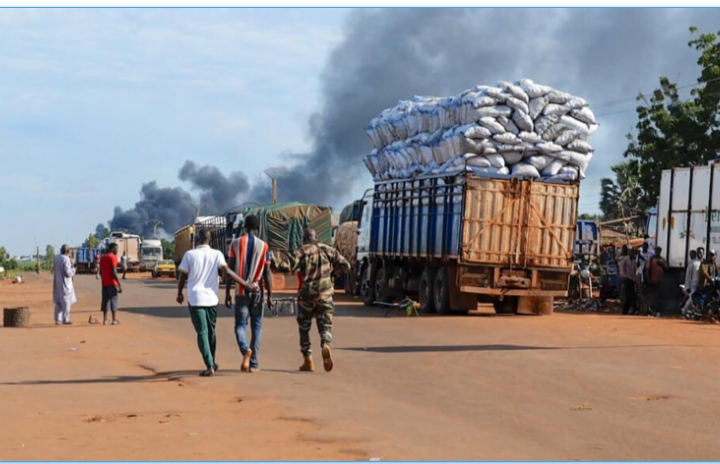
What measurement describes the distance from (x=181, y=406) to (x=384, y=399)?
2001mm

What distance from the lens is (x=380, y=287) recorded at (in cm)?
2773

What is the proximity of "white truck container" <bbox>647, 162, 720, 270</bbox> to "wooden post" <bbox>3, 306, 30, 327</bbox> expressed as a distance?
49.5 feet

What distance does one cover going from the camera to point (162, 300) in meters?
33.9

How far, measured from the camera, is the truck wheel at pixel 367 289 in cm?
2834

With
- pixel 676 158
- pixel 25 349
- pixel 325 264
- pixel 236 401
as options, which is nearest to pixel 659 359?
pixel 325 264

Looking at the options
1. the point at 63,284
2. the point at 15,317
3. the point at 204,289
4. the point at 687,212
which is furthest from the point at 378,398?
the point at 687,212

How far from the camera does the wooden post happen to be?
21938mm

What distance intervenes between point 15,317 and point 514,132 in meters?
11.0

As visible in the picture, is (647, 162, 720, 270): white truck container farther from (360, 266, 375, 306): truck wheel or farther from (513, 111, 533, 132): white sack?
(360, 266, 375, 306): truck wheel

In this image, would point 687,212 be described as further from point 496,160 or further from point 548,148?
point 496,160

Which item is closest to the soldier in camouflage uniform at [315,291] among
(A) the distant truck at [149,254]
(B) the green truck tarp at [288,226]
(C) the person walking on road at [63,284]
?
(C) the person walking on road at [63,284]

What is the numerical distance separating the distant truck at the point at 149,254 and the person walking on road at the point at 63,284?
60.5m

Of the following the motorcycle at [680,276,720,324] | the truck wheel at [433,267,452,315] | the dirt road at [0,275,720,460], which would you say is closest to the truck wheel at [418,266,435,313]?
the truck wheel at [433,267,452,315]

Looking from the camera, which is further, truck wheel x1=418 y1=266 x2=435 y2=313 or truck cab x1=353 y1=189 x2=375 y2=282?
truck cab x1=353 y1=189 x2=375 y2=282
